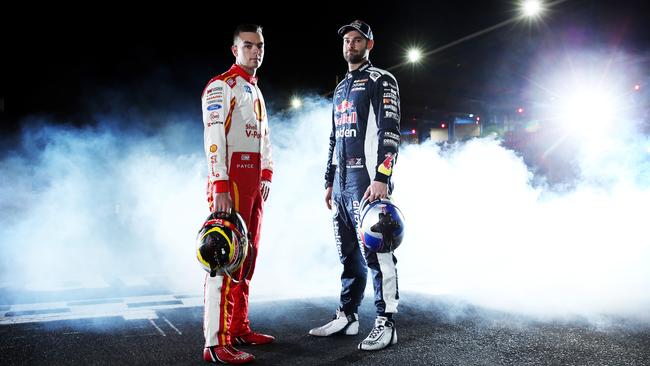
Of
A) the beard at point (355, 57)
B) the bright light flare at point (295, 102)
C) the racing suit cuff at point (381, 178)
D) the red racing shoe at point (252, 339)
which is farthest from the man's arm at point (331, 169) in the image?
the bright light flare at point (295, 102)

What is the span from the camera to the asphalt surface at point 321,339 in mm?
3568

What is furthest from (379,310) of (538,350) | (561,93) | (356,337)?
(561,93)

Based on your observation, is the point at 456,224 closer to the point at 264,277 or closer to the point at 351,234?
the point at 264,277

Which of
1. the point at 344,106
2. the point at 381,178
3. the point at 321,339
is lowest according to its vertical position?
the point at 321,339

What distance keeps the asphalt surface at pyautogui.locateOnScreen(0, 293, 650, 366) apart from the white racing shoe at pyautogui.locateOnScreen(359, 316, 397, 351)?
65 mm

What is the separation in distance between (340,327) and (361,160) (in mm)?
1438

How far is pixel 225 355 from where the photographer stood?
3469mm

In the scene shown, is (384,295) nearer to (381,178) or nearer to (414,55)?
(381,178)

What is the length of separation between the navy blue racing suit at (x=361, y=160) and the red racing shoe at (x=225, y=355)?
3.75 ft

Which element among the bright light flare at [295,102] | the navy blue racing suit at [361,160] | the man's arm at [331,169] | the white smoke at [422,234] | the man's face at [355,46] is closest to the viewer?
the navy blue racing suit at [361,160]

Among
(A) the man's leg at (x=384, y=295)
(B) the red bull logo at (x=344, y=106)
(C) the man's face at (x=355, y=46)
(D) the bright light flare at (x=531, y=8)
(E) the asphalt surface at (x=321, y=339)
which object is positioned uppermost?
→ (D) the bright light flare at (x=531, y=8)

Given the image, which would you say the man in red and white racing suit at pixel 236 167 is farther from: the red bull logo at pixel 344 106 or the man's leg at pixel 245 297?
the red bull logo at pixel 344 106

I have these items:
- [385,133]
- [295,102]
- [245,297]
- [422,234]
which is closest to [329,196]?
[385,133]

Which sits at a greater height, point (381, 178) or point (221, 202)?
point (381, 178)
